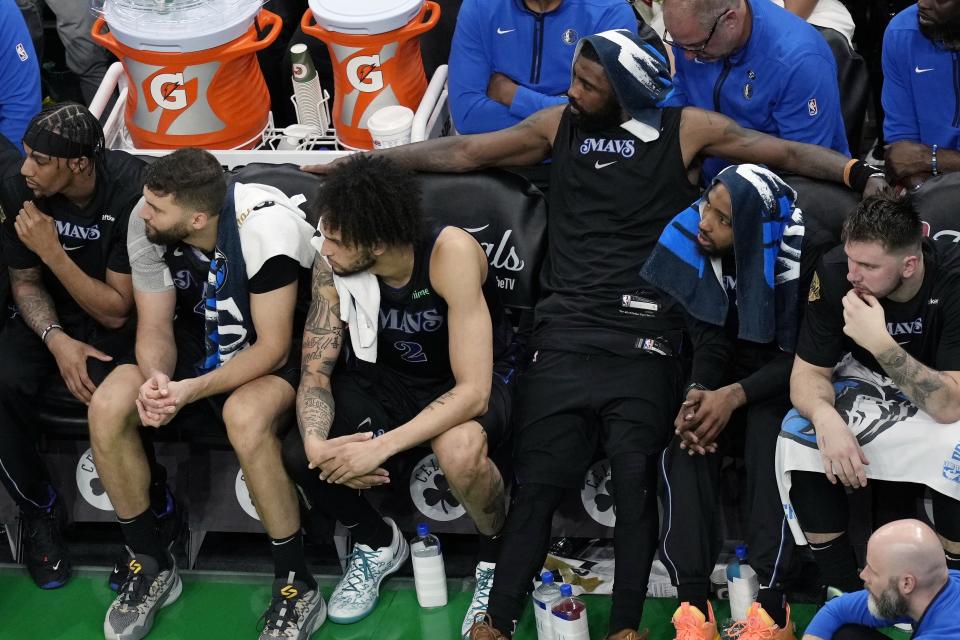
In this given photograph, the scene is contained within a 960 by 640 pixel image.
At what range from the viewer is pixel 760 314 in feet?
13.5

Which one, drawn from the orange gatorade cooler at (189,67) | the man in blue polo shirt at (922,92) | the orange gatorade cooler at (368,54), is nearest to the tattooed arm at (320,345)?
the orange gatorade cooler at (368,54)

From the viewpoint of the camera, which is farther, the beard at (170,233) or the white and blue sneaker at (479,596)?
the beard at (170,233)

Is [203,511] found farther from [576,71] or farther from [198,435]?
[576,71]

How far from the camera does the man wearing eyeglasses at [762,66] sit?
4535 mm

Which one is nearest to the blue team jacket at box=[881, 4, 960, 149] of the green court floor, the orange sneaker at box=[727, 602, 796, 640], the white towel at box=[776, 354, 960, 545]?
the white towel at box=[776, 354, 960, 545]

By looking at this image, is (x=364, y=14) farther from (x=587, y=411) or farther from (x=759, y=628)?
(x=759, y=628)

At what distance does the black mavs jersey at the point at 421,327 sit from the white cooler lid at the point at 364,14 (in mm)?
1202

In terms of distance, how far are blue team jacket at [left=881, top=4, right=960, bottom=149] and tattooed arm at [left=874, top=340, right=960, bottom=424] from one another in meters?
1.22

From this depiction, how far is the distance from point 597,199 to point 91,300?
1.68 m

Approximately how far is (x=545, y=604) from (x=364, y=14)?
2267 millimetres

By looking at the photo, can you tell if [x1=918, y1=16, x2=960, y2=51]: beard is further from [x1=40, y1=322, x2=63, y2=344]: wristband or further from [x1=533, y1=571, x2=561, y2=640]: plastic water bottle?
[x1=40, y1=322, x2=63, y2=344]: wristband

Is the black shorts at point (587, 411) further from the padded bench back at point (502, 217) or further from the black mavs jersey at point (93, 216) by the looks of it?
the black mavs jersey at point (93, 216)

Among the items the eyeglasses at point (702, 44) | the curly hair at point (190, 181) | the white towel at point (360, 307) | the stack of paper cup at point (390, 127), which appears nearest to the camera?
the white towel at point (360, 307)

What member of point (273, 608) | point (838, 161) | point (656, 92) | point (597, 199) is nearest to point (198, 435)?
point (273, 608)
